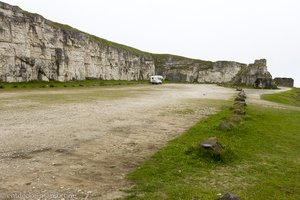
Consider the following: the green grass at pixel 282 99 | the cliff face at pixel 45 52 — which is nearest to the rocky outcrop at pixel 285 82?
the cliff face at pixel 45 52

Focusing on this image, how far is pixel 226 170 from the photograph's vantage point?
7984 millimetres

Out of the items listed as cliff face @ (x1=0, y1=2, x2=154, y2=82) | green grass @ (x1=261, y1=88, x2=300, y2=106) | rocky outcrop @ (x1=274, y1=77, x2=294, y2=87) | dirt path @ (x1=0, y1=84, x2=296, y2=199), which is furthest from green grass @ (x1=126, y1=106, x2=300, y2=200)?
rocky outcrop @ (x1=274, y1=77, x2=294, y2=87)

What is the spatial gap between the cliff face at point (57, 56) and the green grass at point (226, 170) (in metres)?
43.6

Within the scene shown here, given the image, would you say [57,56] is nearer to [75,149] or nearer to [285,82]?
[75,149]

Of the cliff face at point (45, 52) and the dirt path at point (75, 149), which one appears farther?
the cliff face at point (45, 52)

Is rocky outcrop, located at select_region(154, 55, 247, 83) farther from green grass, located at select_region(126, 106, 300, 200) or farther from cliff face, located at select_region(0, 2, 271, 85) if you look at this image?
green grass, located at select_region(126, 106, 300, 200)

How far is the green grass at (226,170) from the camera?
6488mm

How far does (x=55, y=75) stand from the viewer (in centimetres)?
5788

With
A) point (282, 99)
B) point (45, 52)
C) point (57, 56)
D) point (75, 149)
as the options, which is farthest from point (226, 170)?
point (57, 56)

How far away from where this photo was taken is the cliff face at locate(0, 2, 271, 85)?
47.3 meters

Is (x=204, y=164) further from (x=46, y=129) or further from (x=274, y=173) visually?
(x=46, y=129)

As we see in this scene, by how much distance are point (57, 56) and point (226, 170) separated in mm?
56150

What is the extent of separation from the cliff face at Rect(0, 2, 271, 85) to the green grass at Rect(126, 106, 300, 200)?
43595mm

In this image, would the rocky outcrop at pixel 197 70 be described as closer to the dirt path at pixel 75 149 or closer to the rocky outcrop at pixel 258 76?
the rocky outcrop at pixel 258 76
